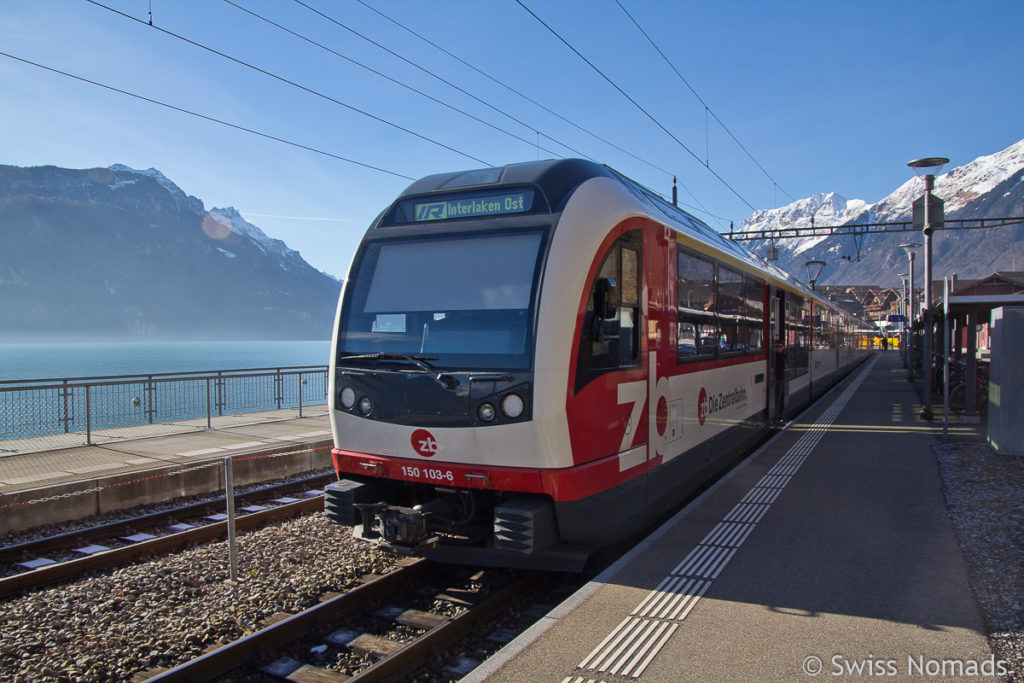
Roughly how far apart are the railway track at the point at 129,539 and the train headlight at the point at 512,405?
3.93 meters

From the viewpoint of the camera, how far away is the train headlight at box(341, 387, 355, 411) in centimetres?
580

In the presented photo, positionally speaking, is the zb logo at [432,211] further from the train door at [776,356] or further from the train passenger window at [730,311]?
the train door at [776,356]

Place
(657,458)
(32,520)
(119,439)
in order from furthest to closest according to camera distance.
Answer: (119,439)
(32,520)
(657,458)

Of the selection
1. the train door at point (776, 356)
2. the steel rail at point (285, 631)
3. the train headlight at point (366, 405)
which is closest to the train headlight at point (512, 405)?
the train headlight at point (366, 405)

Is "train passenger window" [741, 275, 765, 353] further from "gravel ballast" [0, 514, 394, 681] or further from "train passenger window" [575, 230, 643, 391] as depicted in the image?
"gravel ballast" [0, 514, 394, 681]

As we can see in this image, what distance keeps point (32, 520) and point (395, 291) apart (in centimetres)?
537

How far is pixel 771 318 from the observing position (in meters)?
12.3

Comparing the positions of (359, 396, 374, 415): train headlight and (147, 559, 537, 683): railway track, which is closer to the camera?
(147, 559, 537, 683): railway track

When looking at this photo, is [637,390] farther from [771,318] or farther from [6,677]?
[771,318]

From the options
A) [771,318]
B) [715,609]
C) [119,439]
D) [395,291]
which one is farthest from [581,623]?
[119,439]

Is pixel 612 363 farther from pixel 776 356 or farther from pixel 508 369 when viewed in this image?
pixel 776 356

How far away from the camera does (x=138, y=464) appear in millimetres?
9570

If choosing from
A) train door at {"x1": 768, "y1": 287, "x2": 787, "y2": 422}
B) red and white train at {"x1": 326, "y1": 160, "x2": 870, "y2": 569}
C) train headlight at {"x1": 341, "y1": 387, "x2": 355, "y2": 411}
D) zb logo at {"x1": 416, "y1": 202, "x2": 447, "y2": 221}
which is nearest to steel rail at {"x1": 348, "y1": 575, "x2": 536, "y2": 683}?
red and white train at {"x1": 326, "y1": 160, "x2": 870, "y2": 569}

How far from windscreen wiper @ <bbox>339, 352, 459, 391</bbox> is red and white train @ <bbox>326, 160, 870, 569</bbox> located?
0.04 ft
